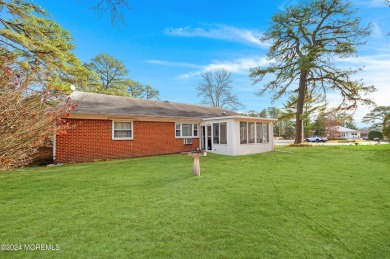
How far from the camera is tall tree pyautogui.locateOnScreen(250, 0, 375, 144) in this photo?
54.3 feet

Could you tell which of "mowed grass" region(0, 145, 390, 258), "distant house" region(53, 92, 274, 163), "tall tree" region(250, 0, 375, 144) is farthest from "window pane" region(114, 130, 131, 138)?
"tall tree" region(250, 0, 375, 144)

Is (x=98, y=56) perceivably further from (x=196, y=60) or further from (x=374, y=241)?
(x=374, y=241)

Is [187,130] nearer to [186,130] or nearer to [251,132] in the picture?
[186,130]

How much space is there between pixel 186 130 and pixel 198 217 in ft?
34.7

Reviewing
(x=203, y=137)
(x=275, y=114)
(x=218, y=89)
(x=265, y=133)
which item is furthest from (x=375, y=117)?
(x=203, y=137)

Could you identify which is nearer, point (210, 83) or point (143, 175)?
point (143, 175)

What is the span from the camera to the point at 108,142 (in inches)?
423

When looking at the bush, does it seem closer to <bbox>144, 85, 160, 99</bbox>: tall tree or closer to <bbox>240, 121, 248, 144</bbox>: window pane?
<bbox>240, 121, 248, 144</bbox>: window pane

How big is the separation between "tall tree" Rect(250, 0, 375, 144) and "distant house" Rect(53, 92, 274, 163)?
7305 millimetres

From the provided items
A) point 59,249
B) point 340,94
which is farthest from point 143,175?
point 340,94

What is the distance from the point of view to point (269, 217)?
3568mm

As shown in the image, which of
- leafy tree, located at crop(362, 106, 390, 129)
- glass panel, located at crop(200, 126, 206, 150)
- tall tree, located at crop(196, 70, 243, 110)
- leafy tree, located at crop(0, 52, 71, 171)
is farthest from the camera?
leafy tree, located at crop(362, 106, 390, 129)

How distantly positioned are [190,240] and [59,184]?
4998mm

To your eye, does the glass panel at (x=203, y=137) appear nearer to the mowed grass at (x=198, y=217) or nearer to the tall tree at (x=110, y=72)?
the mowed grass at (x=198, y=217)
